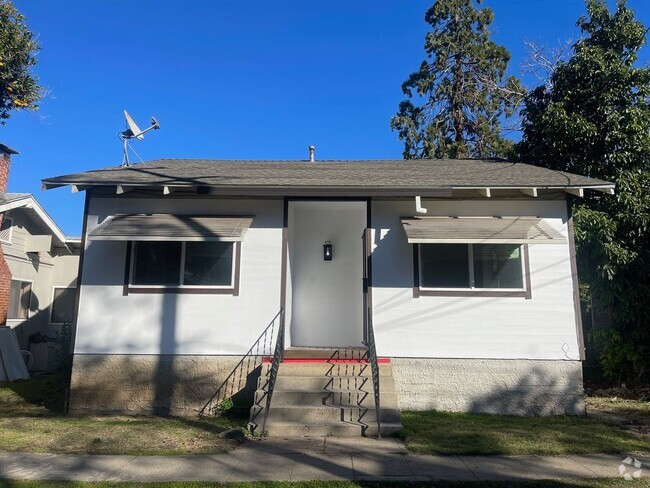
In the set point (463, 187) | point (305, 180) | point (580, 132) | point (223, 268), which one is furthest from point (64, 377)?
point (580, 132)

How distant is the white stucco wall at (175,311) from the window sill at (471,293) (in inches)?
98.6

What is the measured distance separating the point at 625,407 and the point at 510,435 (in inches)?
136

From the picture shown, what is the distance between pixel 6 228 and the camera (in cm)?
1335

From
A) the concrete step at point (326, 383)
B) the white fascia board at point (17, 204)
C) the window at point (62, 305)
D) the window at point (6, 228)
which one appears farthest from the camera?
the window at point (62, 305)

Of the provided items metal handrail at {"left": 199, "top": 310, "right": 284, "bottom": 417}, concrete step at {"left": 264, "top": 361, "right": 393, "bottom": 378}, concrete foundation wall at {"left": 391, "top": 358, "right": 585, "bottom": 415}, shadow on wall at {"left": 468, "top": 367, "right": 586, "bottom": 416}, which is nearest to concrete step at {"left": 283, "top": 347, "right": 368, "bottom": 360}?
concrete step at {"left": 264, "top": 361, "right": 393, "bottom": 378}

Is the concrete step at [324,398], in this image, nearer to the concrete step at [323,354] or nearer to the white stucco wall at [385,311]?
the concrete step at [323,354]

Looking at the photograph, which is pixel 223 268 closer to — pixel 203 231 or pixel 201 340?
pixel 203 231

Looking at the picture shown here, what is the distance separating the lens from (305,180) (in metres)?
8.20

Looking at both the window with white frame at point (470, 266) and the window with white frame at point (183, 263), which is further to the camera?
the window with white frame at point (183, 263)

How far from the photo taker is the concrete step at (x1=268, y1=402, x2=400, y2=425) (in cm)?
647

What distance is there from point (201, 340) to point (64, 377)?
5272 millimetres

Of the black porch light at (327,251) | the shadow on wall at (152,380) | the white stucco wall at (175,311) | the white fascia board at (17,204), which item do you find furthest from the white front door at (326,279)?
the white fascia board at (17,204)

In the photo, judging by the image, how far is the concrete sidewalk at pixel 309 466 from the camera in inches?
185

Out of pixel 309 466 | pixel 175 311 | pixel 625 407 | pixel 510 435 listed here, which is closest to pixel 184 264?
pixel 175 311
